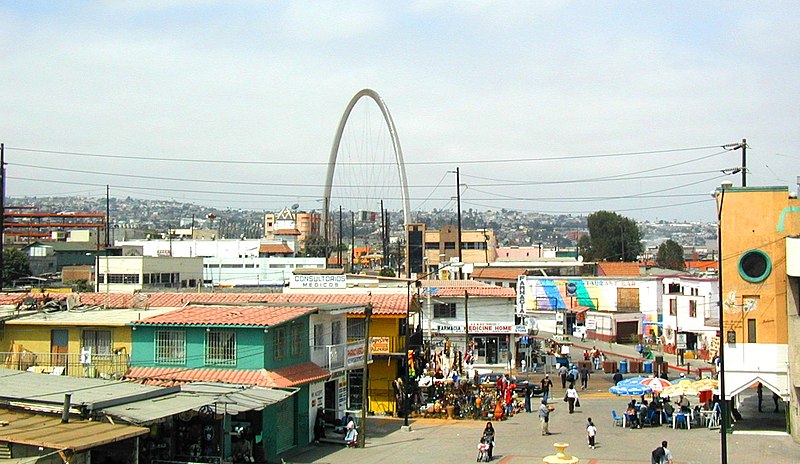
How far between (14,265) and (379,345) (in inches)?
2575

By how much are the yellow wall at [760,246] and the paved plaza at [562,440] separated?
4.13 meters

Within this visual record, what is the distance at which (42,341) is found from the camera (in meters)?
34.2

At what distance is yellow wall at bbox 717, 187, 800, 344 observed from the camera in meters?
34.9

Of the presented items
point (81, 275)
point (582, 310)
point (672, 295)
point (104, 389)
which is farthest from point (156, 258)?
point (104, 389)

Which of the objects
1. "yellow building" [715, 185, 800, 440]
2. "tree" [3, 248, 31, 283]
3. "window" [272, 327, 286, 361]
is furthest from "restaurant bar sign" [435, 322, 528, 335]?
"tree" [3, 248, 31, 283]

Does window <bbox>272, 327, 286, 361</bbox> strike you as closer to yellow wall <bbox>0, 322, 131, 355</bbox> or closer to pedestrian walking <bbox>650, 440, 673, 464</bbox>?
yellow wall <bbox>0, 322, 131, 355</bbox>

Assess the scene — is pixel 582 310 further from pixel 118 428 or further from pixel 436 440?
pixel 118 428

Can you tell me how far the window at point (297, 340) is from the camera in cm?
3369

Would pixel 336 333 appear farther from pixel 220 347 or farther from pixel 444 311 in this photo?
pixel 444 311

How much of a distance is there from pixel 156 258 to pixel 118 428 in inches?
2395

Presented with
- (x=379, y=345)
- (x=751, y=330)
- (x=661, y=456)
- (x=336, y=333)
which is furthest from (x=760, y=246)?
(x=336, y=333)

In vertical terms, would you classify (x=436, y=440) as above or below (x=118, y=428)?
below

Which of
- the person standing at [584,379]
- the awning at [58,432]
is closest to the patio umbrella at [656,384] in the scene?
the person standing at [584,379]

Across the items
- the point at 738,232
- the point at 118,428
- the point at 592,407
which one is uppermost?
the point at 738,232
